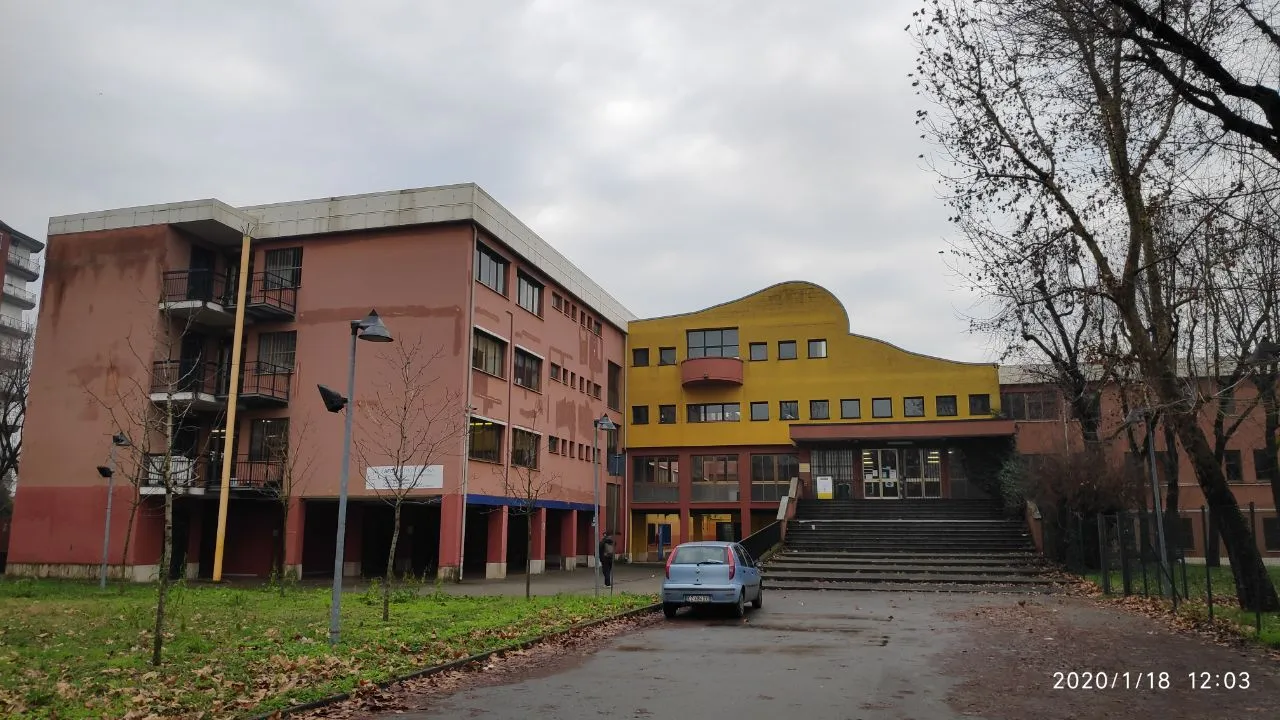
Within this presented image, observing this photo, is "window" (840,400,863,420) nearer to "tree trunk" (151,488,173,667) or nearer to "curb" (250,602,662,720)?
"curb" (250,602,662,720)

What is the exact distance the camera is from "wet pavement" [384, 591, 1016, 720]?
902 centimetres

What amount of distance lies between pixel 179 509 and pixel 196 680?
2439 cm

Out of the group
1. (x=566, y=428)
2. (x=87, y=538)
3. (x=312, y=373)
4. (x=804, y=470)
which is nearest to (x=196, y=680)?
(x=312, y=373)

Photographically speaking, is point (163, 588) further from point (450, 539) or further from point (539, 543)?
point (539, 543)

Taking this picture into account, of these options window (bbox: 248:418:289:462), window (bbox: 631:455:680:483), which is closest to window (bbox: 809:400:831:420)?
window (bbox: 631:455:680:483)

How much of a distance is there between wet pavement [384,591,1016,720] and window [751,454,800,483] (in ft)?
83.6

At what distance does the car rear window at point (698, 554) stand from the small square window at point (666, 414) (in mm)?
26375

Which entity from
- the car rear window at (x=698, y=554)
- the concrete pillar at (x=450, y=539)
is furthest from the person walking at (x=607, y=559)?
the car rear window at (x=698, y=554)

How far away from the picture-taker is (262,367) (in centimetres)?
3172

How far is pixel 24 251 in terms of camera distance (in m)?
81.5

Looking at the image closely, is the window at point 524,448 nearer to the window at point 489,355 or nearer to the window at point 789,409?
the window at point 489,355

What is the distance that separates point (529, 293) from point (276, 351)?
9813mm

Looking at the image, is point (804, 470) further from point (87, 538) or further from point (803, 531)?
point (87, 538)

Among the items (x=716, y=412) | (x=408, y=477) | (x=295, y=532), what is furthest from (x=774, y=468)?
(x=295, y=532)
